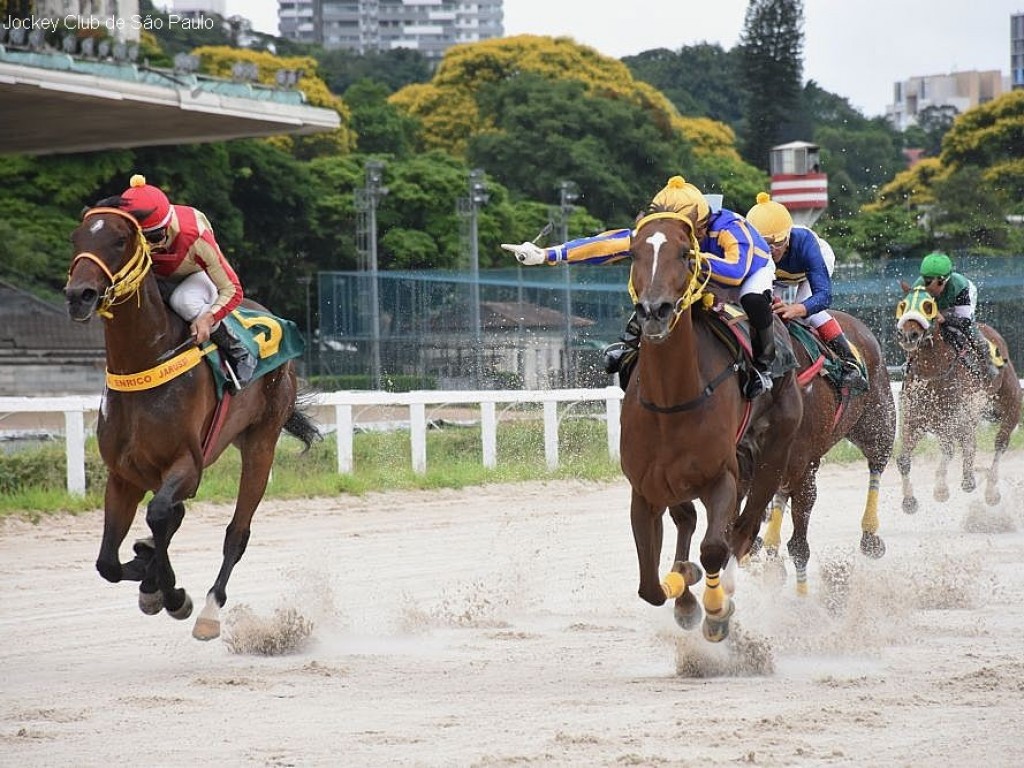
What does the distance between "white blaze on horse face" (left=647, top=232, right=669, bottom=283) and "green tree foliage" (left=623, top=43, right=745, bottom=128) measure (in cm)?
10095

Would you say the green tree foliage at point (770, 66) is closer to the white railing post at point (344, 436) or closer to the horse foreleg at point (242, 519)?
the white railing post at point (344, 436)

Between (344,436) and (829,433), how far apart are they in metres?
7.12

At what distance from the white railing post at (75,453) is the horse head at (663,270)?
7866mm

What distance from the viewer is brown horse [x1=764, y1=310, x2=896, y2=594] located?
32.3 ft

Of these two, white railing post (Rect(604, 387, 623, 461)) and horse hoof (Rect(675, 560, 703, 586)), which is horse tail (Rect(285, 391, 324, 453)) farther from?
white railing post (Rect(604, 387, 623, 461))

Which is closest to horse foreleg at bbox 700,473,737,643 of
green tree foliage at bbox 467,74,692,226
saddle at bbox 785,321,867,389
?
saddle at bbox 785,321,867,389

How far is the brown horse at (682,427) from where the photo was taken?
7.43m

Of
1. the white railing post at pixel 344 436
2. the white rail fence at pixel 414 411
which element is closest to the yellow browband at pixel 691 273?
the white rail fence at pixel 414 411

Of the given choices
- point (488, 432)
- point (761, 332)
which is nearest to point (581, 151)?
point (488, 432)

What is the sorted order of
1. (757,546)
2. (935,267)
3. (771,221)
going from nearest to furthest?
(771,221) < (757,546) < (935,267)

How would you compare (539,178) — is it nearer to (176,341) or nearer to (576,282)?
(576,282)

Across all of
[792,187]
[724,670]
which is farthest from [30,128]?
[724,670]

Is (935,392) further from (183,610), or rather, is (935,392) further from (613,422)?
(183,610)

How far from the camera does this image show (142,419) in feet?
26.7
